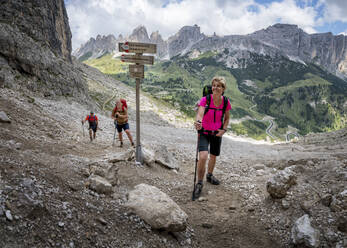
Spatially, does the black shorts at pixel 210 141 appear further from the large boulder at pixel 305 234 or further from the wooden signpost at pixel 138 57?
the wooden signpost at pixel 138 57

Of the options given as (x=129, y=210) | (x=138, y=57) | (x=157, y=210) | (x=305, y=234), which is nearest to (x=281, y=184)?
(x=305, y=234)

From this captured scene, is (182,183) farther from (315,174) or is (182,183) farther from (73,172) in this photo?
(315,174)

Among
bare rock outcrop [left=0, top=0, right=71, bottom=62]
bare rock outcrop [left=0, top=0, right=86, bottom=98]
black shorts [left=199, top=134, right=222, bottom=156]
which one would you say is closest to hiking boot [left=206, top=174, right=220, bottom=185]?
black shorts [left=199, top=134, right=222, bottom=156]

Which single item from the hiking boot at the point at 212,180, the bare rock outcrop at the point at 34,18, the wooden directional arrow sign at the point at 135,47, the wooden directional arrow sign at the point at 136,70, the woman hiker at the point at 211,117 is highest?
the bare rock outcrop at the point at 34,18

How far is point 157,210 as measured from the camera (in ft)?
18.6

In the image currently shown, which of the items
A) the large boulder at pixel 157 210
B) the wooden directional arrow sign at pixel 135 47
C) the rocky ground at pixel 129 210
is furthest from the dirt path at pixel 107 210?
the wooden directional arrow sign at pixel 135 47

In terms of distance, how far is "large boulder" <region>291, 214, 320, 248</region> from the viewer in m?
4.89

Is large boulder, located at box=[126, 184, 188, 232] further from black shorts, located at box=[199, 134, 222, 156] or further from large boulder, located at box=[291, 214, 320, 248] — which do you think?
large boulder, located at box=[291, 214, 320, 248]

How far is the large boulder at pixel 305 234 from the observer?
4891 millimetres

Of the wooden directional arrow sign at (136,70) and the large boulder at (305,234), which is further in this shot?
the wooden directional arrow sign at (136,70)

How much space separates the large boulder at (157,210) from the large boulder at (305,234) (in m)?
2.66

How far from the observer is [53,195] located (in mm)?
4926

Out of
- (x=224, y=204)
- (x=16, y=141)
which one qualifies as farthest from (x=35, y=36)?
(x=224, y=204)

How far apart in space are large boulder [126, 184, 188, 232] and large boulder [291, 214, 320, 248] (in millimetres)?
2656
